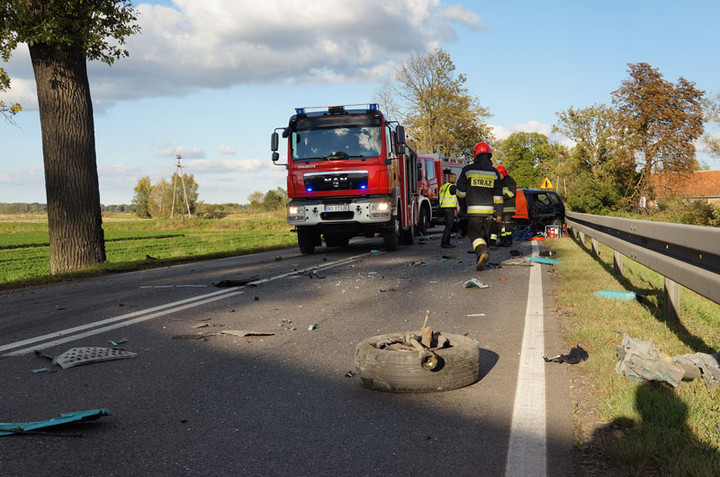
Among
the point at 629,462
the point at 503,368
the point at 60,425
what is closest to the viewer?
the point at 629,462

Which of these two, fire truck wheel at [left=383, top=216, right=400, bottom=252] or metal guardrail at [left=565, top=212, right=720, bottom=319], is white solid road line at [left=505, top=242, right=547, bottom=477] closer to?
metal guardrail at [left=565, top=212, right=720, bottom=319]

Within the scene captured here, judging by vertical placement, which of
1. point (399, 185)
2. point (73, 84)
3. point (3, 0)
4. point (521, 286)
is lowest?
point (521, 286)

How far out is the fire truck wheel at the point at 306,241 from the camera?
48.4ft

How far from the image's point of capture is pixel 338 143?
45.8ft

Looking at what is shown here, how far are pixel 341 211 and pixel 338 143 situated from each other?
155 centimetres

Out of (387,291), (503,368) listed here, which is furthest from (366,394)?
(387,291)

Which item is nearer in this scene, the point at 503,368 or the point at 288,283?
the point at 503,368

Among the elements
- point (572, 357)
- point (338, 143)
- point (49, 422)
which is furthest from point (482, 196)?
point (49, 422)

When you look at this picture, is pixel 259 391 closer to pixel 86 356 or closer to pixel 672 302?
pixel 86 356

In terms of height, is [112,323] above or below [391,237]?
below

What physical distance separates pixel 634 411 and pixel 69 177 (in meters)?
11.6

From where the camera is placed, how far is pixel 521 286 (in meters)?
8.49

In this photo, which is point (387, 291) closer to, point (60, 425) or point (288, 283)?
point (288, 283)

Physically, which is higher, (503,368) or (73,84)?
(73,84)
